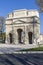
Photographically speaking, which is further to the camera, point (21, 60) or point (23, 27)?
point (23, 27)

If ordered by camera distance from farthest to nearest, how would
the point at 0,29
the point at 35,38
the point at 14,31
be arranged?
the point at 0,29
the point at 14,31
the point at 35,38

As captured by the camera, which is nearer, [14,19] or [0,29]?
[14,19]

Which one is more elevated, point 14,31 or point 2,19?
point 2,19

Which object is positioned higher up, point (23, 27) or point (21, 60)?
point (23, 27)

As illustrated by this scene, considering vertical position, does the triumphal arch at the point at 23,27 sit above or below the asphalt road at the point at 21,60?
above

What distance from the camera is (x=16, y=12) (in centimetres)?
3694

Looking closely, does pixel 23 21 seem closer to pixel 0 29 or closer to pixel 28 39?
pixel 28 39

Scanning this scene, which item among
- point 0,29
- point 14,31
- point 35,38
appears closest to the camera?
point 35,38

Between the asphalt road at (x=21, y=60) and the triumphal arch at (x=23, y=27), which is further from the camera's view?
the triumphal arch at (x=23, y=27)

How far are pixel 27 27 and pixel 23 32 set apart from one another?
1.34 meters

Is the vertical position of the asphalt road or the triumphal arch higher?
the triumphal arch

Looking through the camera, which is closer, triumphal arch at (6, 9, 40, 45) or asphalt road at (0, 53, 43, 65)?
asphalt road at (0, 53, 43, 65)

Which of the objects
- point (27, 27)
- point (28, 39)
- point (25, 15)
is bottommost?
point (28, 39)

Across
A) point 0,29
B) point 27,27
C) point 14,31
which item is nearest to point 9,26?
point 14,31
